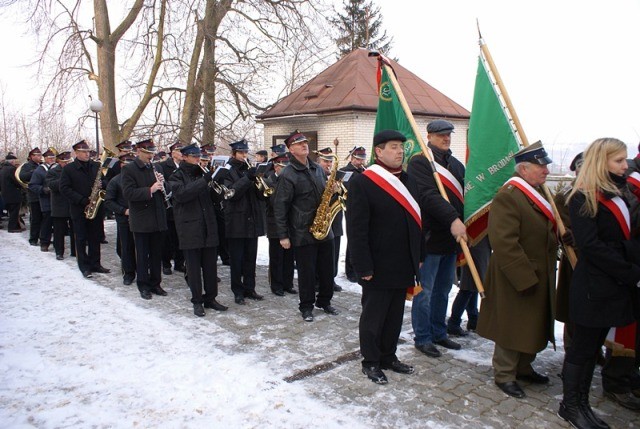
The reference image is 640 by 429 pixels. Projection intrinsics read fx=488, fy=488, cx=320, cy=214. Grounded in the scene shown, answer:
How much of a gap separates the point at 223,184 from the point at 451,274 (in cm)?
321

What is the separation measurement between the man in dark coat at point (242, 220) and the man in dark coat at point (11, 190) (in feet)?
29.2

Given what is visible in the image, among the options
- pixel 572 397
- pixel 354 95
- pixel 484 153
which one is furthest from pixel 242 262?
pixel 354 95

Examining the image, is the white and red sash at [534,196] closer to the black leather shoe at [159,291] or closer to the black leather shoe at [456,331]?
the black leather shoe at [456,331]

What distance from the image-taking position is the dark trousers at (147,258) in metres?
6.91

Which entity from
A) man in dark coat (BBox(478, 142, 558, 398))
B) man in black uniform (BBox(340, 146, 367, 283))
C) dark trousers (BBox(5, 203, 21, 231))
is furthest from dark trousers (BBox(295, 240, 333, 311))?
dark trousers (BBox(5, 203, 21, 231))

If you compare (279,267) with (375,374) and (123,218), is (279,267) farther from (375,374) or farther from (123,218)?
(375,374)

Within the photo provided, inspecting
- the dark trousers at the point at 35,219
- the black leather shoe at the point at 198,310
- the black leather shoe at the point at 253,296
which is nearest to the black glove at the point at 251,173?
the black leather shoe at the point at 253,296

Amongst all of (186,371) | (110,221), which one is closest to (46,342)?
(186,371)

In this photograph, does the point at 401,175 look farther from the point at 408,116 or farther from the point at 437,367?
the point at 437,367

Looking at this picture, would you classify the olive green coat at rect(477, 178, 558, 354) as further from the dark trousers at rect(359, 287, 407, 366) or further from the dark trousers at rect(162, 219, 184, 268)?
the dark trousers at rect(162, 219, 184, 268)

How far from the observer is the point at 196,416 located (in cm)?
363

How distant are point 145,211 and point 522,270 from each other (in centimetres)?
505

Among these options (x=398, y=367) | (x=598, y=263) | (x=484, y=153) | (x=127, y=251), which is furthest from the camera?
(x=127, y=251)

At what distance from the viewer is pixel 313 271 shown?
601 cm
